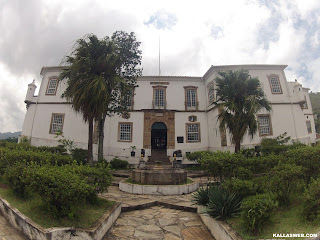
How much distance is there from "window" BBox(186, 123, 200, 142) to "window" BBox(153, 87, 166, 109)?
3145 mm

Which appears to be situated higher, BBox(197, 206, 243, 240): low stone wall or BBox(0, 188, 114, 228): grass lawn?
BBox(0, 188, 114, 228): grass lawn

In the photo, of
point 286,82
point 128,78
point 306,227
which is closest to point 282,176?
point 306,227

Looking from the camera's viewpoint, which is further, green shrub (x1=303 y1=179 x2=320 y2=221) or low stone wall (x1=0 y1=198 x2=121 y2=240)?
green shrub (x1=303 y1=179 x2=320 y2=221)

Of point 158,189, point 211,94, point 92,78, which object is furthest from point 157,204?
point 211,94

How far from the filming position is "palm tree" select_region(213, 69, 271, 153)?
10.2 meters

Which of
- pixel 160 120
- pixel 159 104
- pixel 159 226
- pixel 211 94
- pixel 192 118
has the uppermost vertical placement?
pixel 211 94

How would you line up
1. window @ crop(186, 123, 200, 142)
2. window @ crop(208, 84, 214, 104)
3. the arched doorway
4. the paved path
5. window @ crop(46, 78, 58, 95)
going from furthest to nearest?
the arched doorway, window @ crop(46, 78, 58, 95), window @ crop(186, 123, 200, 142), window @ crop(208, 84, 214, 104), the paved path

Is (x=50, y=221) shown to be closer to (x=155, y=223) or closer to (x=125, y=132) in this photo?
(x=155, y=223)

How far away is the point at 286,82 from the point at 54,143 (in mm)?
20817

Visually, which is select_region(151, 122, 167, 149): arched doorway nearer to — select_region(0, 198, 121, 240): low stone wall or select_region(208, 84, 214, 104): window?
select_region(208, 84, 214, 104): window

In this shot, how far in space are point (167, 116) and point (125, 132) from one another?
4216 millimetres

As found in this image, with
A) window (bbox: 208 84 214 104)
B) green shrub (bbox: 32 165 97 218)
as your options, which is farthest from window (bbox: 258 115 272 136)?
green shrub (bbox: 32 165 97 218)

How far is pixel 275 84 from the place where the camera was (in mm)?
17484

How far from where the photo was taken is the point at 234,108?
10258mm
